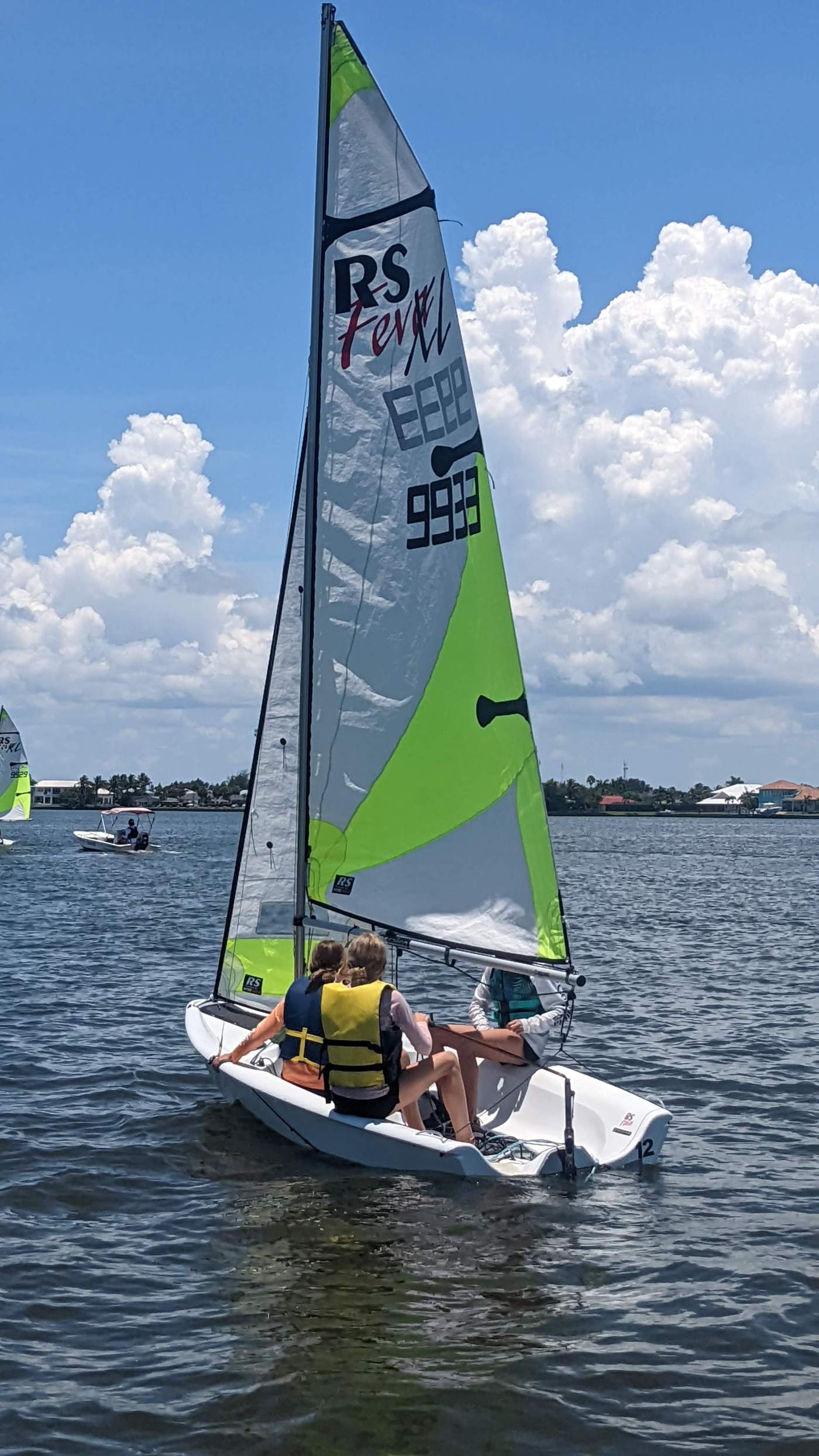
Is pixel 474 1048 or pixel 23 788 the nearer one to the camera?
pixel 474 1048

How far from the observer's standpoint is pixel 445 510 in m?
10.2

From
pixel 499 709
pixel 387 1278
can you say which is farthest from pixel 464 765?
pixel 387 1278

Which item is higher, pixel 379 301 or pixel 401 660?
pixel 379 301

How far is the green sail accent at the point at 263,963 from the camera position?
11508 millimetres

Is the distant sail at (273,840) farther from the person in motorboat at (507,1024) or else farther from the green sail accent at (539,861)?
the green sail accent at (539,861)

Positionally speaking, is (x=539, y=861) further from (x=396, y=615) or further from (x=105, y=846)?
(x=105, y=846)

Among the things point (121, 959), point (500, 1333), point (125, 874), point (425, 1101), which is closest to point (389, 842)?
point (425, 1101)

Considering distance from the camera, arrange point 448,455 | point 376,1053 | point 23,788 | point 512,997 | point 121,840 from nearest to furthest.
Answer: point 376,1053 < point 448,455 < point 512,997 < point 23,788 < point 121,840

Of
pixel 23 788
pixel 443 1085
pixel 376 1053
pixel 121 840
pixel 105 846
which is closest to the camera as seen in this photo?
pixel 376 1053

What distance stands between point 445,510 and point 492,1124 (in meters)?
4.72

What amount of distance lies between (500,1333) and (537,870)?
3.86 m

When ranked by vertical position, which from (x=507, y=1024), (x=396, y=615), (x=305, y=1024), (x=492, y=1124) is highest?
(x=396, y=615)

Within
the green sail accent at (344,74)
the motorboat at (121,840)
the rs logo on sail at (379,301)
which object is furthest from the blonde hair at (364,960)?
the motorboat at (121,840)

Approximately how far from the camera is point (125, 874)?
50750mm
